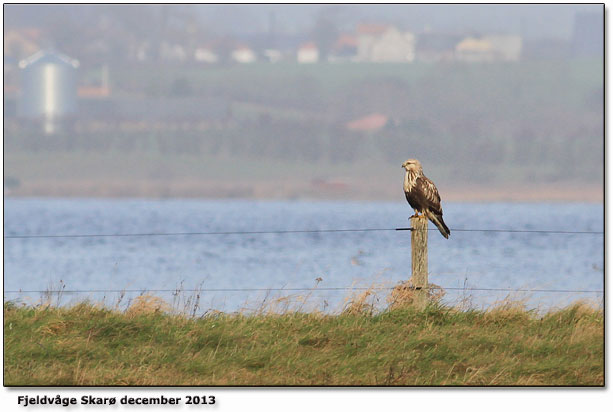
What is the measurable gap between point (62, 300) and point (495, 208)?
5557 inches

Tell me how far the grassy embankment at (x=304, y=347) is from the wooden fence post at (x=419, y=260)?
10.9 inches

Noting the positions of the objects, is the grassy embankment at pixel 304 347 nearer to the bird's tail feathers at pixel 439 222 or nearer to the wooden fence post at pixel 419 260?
the wooden fence post at pixel 419 260

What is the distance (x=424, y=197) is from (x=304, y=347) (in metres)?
2.92

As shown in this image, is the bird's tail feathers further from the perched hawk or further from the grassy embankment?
the grassy embankment

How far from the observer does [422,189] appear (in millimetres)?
11820

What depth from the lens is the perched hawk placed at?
11750mm

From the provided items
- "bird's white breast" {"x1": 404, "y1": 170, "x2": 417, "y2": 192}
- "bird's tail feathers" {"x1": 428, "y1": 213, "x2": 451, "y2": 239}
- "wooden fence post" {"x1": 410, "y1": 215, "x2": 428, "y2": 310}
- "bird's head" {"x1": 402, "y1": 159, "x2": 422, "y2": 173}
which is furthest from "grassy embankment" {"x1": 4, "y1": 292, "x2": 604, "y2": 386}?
"bird's head" {"x1": 402, "y1": 159, "x2": 422, "y2": 173}

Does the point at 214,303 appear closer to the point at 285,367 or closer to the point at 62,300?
the point at 62,300

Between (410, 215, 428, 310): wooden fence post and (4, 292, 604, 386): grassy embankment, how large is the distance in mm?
276

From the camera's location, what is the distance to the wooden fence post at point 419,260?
1103cm

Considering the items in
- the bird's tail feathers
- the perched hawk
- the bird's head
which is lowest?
the bird's tail feathers

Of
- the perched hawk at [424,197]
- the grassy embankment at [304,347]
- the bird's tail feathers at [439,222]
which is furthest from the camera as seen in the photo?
the bird's tail feathers at [439,222]

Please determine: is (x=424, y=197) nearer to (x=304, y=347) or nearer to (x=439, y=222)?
(x=439, y=222)

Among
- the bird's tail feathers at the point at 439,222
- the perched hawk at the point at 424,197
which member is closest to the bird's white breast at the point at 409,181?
the perched hawk at the point at 424,197
